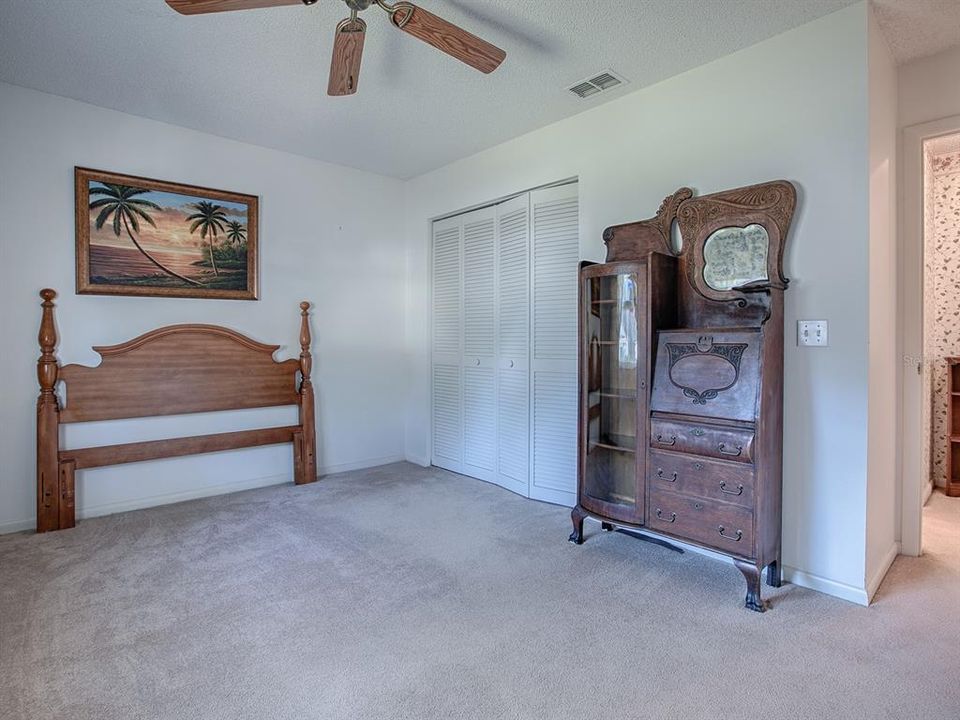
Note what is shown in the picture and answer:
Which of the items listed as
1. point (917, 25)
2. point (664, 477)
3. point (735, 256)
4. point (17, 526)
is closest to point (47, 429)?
point (17, 526)

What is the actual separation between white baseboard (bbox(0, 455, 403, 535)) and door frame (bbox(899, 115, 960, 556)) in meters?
3.77

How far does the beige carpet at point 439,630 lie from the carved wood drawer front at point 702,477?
1.42ft

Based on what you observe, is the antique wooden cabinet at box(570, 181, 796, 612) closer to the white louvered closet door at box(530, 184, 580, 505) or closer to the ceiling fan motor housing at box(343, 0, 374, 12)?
the white louvered closet door at box(530, 184, 580, 505)

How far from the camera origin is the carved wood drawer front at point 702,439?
2.29m

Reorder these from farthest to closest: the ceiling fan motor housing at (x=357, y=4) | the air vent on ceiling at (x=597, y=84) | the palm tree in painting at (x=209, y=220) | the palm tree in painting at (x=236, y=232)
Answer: the palm tree in painting at (x=236, y=232), the palm tree in painting at (x=209, y=220), the air vent on ceiling at (x=597, y=84), the ceiling fan motor housing at (x=357, y=4)

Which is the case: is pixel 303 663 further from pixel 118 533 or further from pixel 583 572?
pixel 118 533

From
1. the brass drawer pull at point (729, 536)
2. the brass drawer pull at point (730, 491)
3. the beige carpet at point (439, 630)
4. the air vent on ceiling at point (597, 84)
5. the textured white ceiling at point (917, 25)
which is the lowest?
the beige carpet at point (439, 630)

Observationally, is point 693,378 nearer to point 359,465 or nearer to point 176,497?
point 359,465

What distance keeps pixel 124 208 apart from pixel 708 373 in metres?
3.69

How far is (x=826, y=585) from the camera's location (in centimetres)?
234

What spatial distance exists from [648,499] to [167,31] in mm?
3206

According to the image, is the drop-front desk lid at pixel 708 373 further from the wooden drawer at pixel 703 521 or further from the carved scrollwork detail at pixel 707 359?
the wooden drawer at pixel 703 521

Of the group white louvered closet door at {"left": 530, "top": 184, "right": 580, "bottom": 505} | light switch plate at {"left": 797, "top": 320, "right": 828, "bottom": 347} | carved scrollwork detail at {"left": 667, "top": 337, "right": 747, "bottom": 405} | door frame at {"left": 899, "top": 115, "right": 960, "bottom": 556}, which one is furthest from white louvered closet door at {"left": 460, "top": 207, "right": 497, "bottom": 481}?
door frame at {"left": 899, "top": 115, "right": 960, "bottom": 556}

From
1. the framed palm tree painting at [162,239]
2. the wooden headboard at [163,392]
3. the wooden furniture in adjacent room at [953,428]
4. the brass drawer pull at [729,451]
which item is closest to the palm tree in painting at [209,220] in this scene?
the framed palm tree painting at [162,239]
